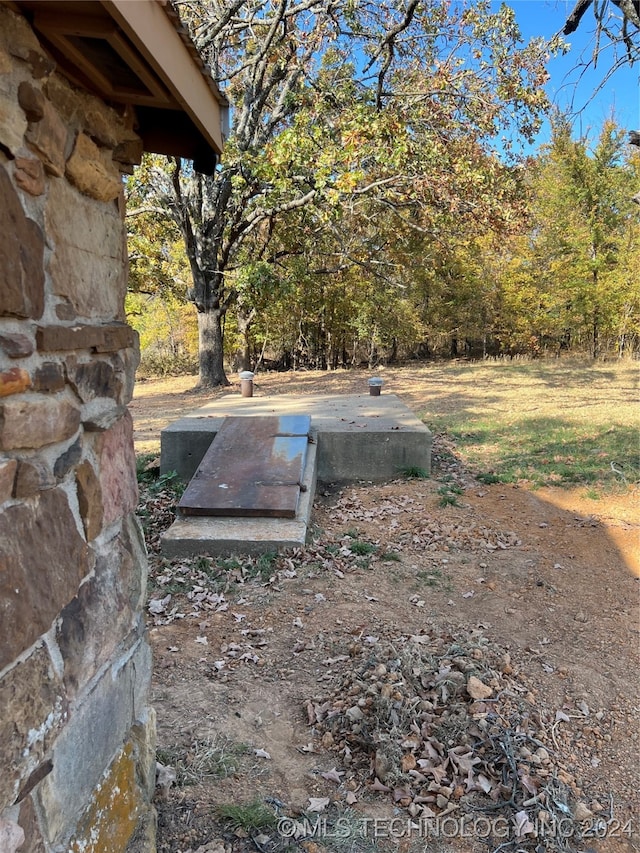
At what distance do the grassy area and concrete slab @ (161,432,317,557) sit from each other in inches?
109

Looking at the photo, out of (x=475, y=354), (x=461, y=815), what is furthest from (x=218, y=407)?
(x=475, y=354)

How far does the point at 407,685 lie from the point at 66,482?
1822 mm

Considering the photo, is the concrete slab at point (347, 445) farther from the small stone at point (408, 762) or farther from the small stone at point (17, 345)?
the small stone at point (17, 345)

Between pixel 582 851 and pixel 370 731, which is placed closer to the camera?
pixel 582 851

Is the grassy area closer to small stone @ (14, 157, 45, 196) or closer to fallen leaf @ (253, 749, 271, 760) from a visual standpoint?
fallen leaf @ (253, 749, 271, 760)

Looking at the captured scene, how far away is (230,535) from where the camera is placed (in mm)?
4035

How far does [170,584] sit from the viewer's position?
12.2ft

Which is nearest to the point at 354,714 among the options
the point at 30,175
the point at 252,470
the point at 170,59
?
the point at 30,175

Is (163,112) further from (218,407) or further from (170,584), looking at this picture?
(218,407)

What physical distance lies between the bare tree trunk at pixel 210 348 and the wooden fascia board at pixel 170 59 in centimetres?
1090

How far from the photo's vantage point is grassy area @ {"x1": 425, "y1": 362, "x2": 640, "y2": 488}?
6.13 meters

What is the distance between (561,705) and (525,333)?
18.8 meters

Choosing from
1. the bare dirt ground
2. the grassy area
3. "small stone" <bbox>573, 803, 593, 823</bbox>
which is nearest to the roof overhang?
the bare dirt ground

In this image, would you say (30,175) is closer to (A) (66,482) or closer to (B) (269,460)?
(A) (66,482)
